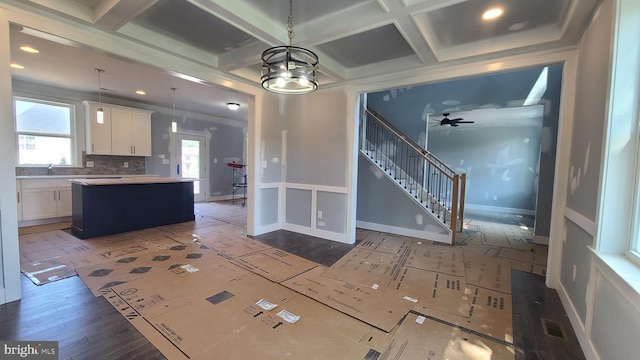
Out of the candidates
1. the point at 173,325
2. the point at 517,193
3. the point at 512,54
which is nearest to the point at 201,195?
the point at 173,325

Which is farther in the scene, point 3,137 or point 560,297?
point 560,297

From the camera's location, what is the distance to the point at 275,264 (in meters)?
3.33

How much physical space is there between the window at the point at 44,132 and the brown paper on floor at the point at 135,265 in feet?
11.6

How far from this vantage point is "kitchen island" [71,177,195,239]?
14.0ft

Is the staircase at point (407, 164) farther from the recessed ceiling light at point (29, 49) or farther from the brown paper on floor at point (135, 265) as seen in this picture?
the recessed ceiling light at point (29, 49)

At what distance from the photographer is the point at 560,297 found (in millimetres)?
2604

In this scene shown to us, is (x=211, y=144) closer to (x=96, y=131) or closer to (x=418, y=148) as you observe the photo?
(x=96, y=131)

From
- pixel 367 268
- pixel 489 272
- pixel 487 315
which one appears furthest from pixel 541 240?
pixel 367 268

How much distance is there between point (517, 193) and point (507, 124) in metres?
1.97

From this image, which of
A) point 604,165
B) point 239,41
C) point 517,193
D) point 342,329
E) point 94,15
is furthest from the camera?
point 517,193

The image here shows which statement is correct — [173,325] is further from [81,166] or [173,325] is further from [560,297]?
[81,166]

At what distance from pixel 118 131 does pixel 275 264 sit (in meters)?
5.27

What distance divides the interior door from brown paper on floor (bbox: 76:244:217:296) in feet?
13.2

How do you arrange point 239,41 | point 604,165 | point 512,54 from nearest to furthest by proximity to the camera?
point 604,165
point 512,54
point 239,41
